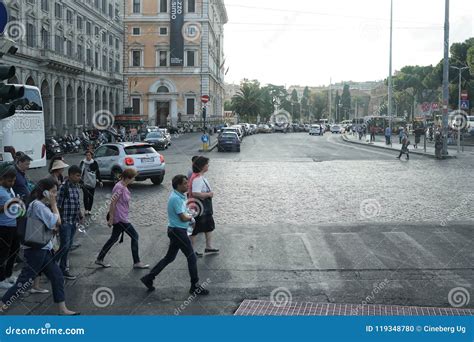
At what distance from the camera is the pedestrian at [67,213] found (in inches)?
336

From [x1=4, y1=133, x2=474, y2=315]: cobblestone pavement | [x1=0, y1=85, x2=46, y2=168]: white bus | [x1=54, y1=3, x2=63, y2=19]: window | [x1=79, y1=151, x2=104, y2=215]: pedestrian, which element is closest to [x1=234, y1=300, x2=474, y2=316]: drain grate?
[x1=4, y1=133, x2=474, y2=315]: cobblestone pavement

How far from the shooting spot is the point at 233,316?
22.1ft

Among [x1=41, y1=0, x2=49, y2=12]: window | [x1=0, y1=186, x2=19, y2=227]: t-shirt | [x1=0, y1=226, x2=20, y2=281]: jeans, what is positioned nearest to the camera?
[x1=0, y1=186, x2=19, y2=227]: t-shirt

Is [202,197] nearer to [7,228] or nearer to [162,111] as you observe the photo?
[7,228]

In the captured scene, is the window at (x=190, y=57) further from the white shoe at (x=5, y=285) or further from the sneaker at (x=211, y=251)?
the white shoe at (x=5, y=285)

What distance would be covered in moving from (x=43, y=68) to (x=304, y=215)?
3962cm

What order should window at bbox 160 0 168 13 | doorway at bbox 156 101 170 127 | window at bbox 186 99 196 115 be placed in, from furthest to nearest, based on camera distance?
doorway at bbox 156 101 170 127
window at bbox 186 99 196 115
window at bbox 160 0 168 13

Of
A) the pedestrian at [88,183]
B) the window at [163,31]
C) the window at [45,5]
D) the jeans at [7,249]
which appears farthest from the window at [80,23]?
the jeans at [7,249]

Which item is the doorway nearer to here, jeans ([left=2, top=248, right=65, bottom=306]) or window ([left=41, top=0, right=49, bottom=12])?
window ([left=41, top=0, right=49, bottom=12])

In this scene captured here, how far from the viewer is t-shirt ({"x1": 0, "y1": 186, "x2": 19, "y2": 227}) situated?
310 inches

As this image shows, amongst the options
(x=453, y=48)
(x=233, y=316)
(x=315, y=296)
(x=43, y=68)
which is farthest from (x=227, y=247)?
(x=453, y=48)

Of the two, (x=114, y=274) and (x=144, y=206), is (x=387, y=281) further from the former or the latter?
(x=144, y=206)

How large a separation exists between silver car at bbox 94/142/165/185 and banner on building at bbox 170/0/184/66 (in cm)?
5765

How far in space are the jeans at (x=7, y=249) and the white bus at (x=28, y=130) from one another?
14.5 meters
